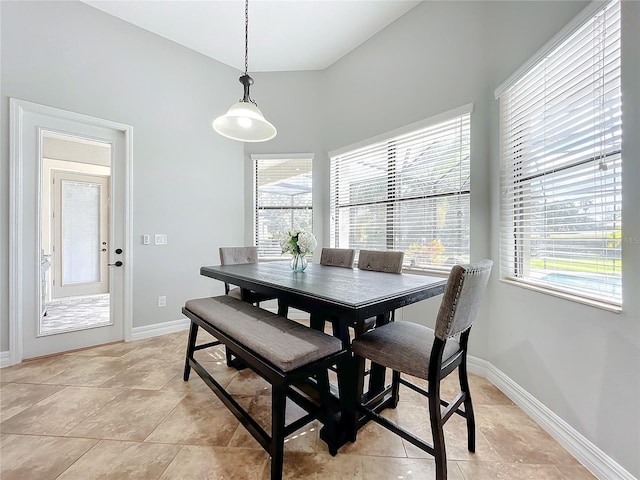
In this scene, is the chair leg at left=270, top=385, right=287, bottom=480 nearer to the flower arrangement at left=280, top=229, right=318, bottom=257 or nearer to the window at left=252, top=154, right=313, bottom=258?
the flower arrangement at left=280, top=229, right=318, bottom=257

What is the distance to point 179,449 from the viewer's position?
56.5 inches

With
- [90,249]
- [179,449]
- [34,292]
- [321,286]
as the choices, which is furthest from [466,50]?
[34,292]

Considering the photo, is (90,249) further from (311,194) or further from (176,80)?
(311,194)

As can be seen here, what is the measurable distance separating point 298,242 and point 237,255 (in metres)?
1.02

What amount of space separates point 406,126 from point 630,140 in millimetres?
1818

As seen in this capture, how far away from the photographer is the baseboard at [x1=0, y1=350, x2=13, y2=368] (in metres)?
2.29

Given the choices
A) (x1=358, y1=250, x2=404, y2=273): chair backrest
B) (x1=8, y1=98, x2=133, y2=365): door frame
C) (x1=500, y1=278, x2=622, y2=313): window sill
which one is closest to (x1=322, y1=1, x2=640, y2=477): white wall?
(x1=500, y1=278, x2=622, y2=313): window sill

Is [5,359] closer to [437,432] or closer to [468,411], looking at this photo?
[437,432]

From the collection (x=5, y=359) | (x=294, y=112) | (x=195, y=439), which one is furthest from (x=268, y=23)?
(x=5, y=359)

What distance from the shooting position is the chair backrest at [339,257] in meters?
2.64

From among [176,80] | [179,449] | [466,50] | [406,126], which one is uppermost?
[176,80]

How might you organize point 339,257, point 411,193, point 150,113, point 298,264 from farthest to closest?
point 150,113
point 411,193
point 339,257
point 298,264

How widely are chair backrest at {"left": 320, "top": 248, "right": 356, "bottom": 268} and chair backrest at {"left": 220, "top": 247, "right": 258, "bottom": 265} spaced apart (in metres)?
0.83

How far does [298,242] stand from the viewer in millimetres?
2189
